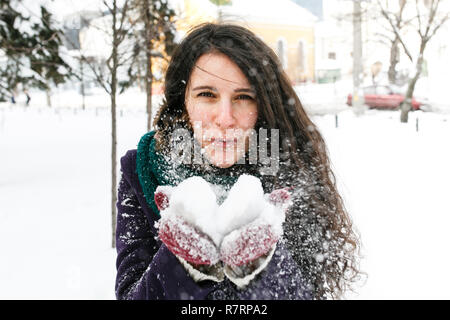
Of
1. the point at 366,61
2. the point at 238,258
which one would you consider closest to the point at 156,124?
the point at 238,258

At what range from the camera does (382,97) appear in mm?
17938

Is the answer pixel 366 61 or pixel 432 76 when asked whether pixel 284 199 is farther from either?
pixel 366 61

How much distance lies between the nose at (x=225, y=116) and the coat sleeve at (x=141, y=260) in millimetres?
367

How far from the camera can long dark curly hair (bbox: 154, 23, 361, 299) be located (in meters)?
1.24

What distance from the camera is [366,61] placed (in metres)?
28.0

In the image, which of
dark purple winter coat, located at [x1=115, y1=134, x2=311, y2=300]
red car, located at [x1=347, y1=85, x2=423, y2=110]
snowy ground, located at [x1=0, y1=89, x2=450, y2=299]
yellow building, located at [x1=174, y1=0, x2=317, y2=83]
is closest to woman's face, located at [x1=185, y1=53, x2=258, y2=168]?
dark purple winter coat, located at [x1=115, y1=134, x2=311, y2=300]

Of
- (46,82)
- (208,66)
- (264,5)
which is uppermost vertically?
(264,5)

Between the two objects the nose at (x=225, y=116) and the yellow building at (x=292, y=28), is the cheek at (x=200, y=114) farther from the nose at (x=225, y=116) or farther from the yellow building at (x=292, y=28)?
the yellow building at (x=292, y=28)

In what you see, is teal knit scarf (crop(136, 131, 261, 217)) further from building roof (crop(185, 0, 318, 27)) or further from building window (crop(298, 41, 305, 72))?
building window (crop(298, 41, 305, 72))

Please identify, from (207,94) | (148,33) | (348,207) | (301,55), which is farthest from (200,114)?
(301,55)

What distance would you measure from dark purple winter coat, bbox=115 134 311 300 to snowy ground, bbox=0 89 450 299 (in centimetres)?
87

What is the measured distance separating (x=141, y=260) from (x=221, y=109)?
514 mm

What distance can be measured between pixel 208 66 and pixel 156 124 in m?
0.35

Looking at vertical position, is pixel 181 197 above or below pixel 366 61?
below
